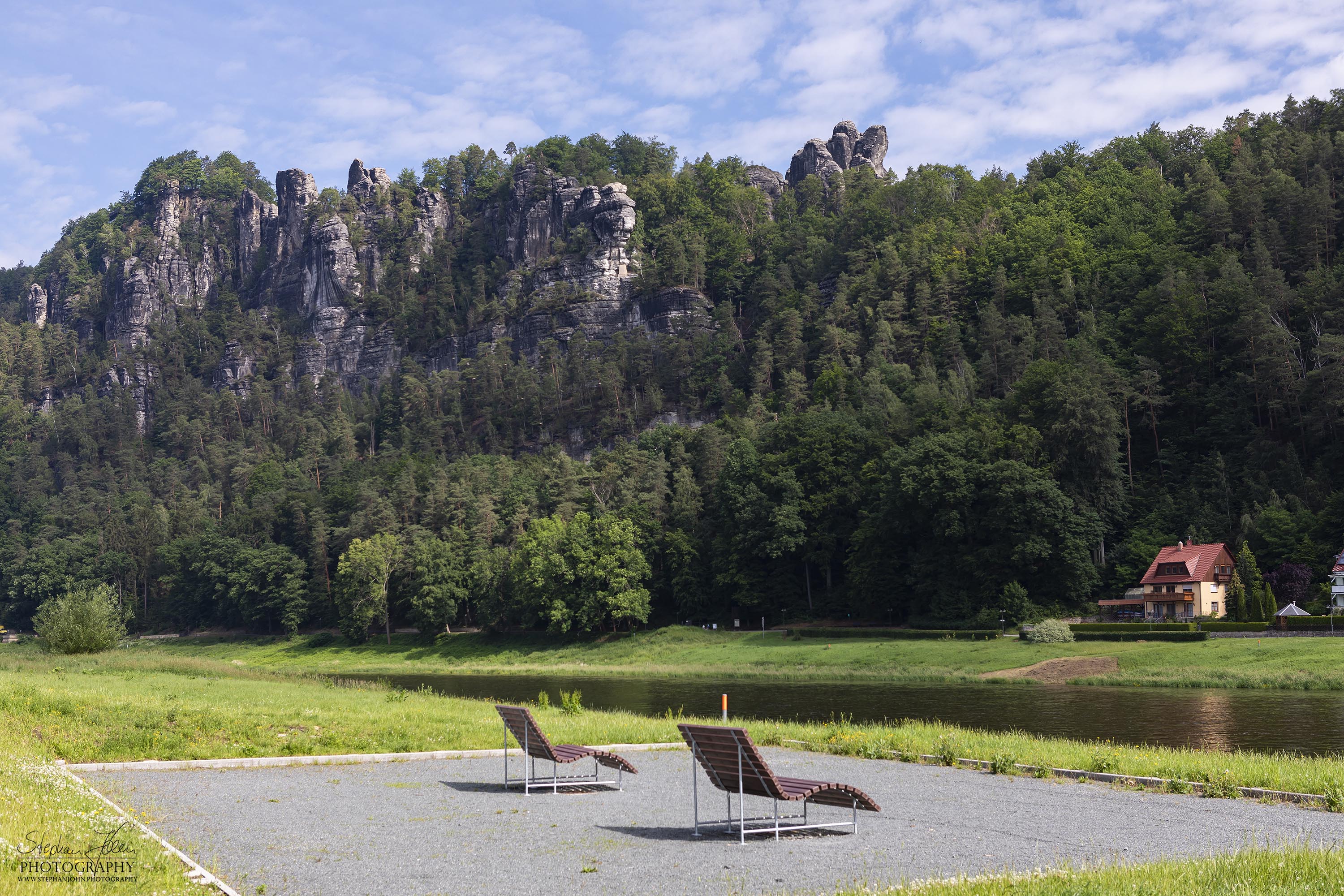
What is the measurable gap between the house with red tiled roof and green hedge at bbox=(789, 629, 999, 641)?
9.78 meters

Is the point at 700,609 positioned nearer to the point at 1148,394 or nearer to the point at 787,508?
the point at 787,508

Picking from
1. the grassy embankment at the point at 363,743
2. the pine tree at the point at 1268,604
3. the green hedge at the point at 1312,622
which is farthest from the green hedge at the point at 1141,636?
the grassy embankment at the point at 363,743

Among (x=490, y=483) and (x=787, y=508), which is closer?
(x=787, y=508)

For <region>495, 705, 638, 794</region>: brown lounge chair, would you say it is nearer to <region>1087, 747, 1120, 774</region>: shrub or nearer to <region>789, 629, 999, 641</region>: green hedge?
<region>1087, 747, 1120, 774</region>: shrub

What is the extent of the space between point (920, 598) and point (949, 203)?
92911mm

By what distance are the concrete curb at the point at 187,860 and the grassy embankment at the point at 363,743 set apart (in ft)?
0.64

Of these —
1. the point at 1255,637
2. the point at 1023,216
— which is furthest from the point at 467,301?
the point at 1255,637

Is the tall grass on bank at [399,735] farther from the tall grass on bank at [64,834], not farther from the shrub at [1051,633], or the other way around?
the shrub at [1051,633]

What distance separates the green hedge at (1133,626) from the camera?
5634 centimetres

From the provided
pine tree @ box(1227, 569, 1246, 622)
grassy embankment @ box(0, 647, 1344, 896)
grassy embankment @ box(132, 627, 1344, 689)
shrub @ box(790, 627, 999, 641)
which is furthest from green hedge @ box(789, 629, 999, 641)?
grassy embankment @ box(0, 647, 1344, 896)

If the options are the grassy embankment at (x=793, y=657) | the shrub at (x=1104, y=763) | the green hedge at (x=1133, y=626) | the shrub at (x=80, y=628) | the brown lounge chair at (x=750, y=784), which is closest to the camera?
the brown lounge chair at (x=750, y=784)

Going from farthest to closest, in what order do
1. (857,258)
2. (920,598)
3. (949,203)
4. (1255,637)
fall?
(949,203) → (857,258) → (920,598) → (1255,637)

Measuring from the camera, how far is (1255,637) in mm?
52156

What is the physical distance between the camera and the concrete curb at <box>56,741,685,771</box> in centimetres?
1955
